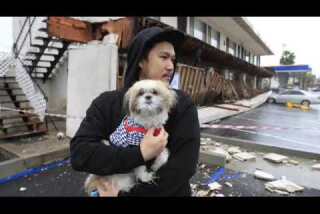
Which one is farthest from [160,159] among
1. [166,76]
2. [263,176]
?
[263,176]

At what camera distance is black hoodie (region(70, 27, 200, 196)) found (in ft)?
4.66

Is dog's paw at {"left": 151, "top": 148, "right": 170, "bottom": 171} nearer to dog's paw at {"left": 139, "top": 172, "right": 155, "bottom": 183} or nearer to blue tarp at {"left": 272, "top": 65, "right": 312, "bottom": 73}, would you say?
dog's paw at {"left": 139, "top": 172, "right": 155, "bottom": 183}

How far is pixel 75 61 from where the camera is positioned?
7578mm

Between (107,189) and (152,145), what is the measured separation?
41 centimetres

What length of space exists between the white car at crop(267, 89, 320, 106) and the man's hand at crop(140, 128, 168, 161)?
26117 mm

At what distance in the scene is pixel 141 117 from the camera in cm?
169

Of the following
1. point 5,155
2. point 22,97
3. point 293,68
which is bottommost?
point 5,155

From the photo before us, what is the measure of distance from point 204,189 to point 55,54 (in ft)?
28.3

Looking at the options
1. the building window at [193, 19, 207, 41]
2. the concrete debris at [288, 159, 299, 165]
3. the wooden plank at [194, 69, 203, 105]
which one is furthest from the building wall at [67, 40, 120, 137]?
the building window at [193, 19, 207, 41]

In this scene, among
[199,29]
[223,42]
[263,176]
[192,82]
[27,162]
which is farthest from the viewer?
[223,42]

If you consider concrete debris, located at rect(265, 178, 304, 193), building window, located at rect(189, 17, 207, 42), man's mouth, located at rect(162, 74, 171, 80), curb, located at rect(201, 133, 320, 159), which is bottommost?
concrete debris, located at rect(265, 178, 304, 193)

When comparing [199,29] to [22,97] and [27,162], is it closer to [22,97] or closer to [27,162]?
[22,97]
